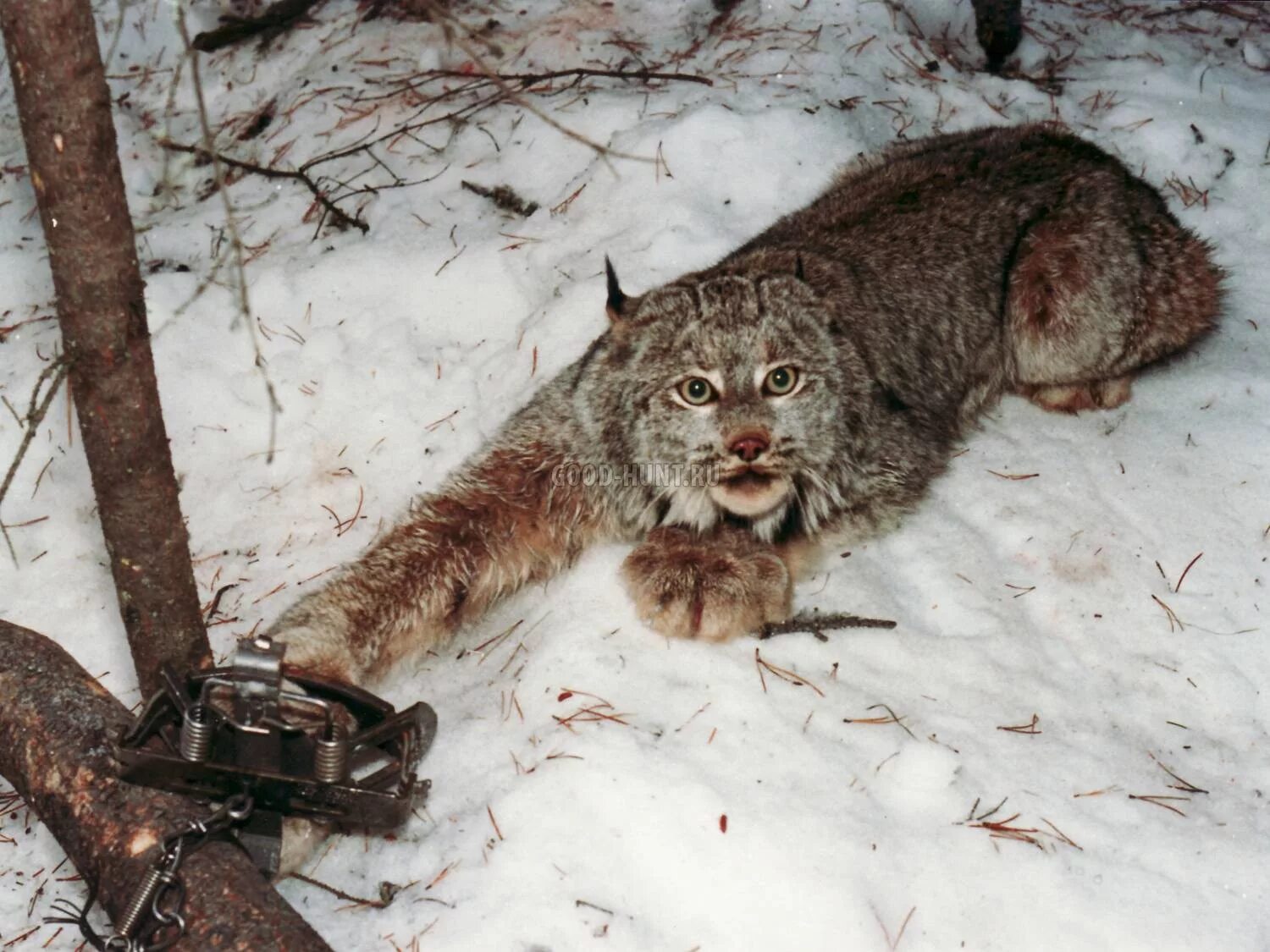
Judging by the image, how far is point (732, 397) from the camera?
3703mm

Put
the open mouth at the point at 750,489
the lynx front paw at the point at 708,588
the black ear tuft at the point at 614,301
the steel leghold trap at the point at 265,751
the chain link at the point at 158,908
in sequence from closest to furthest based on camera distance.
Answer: the chain link at the point at 158,908
the steel leghold trap at the point at 265,751
the lynx front paw at the point at 708,588
the open mouth at the point at 750,489
the black ear tuft at the point at 614,301

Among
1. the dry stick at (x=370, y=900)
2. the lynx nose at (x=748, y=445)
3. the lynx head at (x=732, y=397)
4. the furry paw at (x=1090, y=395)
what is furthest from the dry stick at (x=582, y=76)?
the dry stick at (x=370, y=900)

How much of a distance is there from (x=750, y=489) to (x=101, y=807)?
195cm

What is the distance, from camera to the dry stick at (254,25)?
6.36 meters

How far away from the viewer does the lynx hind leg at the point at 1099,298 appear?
465 cm

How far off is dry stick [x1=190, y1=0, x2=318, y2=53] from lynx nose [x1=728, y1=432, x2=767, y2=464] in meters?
4.20

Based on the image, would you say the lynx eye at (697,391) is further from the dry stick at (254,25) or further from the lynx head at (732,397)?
the dry stick at (254,25)

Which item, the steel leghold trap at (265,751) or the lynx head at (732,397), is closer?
the steel leghold trap at (265,751)

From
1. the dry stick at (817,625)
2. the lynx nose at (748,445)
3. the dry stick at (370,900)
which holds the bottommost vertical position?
the dry stick at (817,625)

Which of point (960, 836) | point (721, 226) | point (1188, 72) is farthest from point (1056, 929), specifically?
point (1188, 72)

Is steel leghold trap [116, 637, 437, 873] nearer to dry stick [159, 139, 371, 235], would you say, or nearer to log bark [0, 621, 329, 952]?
log bark [0, 621, 329, 952]

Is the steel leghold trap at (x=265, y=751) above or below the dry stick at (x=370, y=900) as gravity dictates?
above

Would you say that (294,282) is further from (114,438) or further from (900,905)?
(900,905)

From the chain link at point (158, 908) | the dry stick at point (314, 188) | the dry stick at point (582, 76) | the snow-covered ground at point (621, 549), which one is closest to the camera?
the chain link at point (158, 908)
